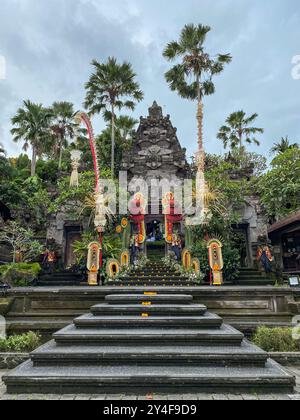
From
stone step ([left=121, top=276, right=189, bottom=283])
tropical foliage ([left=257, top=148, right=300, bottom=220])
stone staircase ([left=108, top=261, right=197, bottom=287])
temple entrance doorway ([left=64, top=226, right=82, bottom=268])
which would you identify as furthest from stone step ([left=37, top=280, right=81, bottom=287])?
tropical foliage ([left=257, top=148, right=300, bottom=220])

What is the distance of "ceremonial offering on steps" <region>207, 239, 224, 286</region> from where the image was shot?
1137 cm

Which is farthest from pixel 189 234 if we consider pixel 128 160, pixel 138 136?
pixel 138 136

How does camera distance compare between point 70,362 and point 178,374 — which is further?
point 70,362

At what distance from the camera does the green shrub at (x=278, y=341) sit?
5621 mm

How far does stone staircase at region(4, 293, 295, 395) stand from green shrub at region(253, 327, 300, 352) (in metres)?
0.94

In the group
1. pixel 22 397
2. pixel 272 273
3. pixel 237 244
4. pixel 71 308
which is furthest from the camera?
pixel 237 244

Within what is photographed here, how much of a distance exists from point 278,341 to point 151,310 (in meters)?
2.62

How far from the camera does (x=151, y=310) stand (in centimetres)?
614

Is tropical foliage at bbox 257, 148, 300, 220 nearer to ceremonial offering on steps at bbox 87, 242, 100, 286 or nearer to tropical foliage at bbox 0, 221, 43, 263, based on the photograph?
ceremonial offering on steps at bbox 87, 242, 100, 286

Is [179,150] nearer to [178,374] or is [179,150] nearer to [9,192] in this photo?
[9,192]

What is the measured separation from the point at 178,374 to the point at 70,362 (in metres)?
1.70

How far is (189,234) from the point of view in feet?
47.6

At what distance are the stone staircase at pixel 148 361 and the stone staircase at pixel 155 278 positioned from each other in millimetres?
4830
